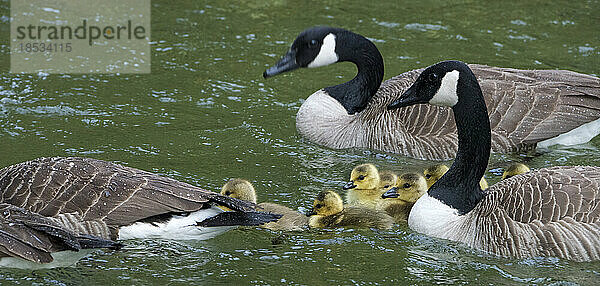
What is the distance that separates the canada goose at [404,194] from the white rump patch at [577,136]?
2016mm

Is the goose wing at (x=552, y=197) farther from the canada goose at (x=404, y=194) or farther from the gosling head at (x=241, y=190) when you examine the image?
the gosling head at (x=241, y=190)

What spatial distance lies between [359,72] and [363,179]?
2080 mm

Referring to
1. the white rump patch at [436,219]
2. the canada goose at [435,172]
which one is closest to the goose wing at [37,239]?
the white rump patch at [436,219]

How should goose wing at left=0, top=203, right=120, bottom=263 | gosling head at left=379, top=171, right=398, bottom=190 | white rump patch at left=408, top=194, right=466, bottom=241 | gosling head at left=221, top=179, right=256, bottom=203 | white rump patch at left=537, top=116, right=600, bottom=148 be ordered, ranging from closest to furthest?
goose wing at left=0, top=203, right=120, bottom=263 → white rump patch at left=408, top=194, right=466, bottom=241 → gosling head at left=221, top=179, right=256, bottom=203 → gosling head at left=379, top=171, right=398, bottom=190 → white rump patch at left=537, top=116, right=600, bottom=148

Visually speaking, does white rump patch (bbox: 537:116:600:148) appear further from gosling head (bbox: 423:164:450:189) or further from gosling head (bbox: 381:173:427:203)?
gosling head (bbox: 381:173:427:203)

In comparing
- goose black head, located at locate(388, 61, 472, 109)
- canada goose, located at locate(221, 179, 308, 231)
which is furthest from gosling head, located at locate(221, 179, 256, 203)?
goose black head, located at locate(388, 61, 472, 109)

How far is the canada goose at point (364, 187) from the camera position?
7.70 meters

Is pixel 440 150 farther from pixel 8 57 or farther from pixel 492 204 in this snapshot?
pixel 8 57

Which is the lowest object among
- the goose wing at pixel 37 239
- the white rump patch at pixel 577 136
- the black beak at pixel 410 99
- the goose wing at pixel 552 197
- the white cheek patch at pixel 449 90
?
the goose wing at pixel 37 239

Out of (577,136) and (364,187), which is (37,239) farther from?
(577,136)

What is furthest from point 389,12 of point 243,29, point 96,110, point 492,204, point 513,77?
point 492,204

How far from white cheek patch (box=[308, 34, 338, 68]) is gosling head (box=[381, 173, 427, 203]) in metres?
2.26

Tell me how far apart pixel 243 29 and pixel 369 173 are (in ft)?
16.9

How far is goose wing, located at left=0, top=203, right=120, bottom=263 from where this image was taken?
5.82m
